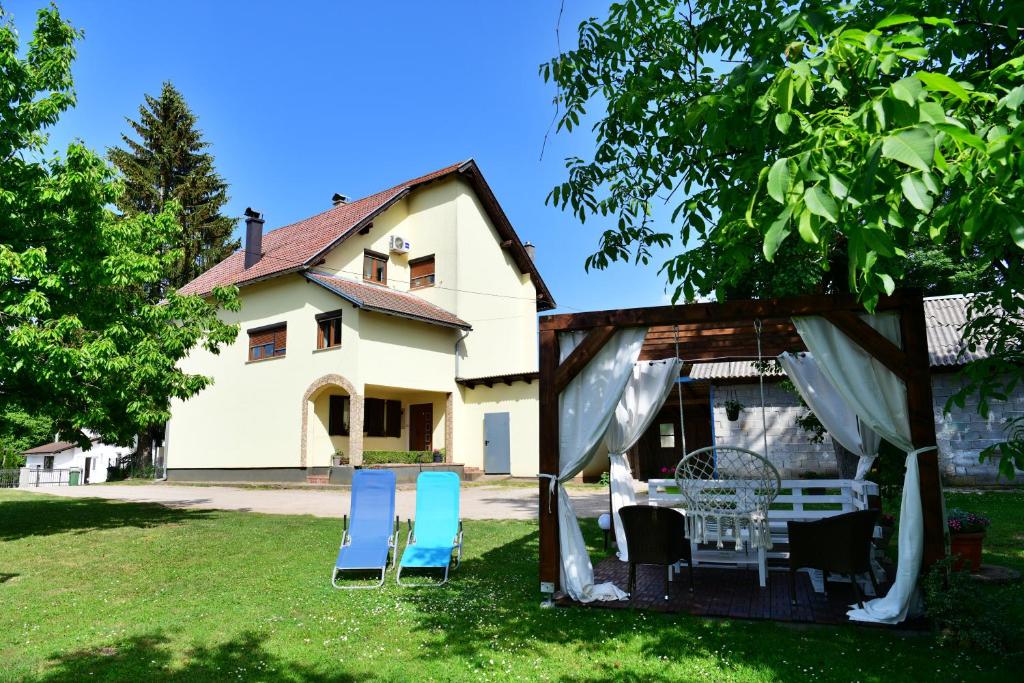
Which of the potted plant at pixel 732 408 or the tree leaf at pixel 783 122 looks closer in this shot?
the tree leaf at pixel 783 122

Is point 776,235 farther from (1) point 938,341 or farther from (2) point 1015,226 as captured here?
(1) point 938,341

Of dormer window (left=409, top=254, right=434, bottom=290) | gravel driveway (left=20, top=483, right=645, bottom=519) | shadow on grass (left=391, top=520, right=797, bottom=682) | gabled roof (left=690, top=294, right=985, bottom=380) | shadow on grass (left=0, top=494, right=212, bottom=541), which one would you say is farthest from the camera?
dormer window (left=409, top=254, right=434, bottom=290)

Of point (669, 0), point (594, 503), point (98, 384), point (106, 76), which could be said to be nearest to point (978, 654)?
point (669, 0)

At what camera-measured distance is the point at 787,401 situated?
1605 centimetres

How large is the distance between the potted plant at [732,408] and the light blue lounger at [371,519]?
1082 centimetres

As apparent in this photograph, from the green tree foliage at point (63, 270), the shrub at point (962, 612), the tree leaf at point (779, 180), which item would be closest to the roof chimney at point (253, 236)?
the green tree foliage at point (63, 270)

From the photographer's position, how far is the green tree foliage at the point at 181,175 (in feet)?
96.0

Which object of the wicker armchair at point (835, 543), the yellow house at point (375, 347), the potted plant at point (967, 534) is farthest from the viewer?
the yellow house at point (375, 347)

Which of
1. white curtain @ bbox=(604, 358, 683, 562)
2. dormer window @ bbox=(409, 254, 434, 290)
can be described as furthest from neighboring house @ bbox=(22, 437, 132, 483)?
white curtain @ bbox=(604, 358, 683, 562)

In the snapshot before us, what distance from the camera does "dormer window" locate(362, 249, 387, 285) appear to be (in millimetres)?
22984

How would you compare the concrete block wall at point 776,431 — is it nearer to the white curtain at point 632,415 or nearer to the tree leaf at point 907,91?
the white curtain at point 632,415

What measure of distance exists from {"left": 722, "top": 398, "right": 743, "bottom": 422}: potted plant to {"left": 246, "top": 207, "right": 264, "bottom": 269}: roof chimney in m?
16.2

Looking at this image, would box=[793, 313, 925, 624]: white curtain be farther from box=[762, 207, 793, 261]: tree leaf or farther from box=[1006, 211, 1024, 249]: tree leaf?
box=[762, 207, 793, 261]: tree leaf

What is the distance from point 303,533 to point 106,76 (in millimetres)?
7871
